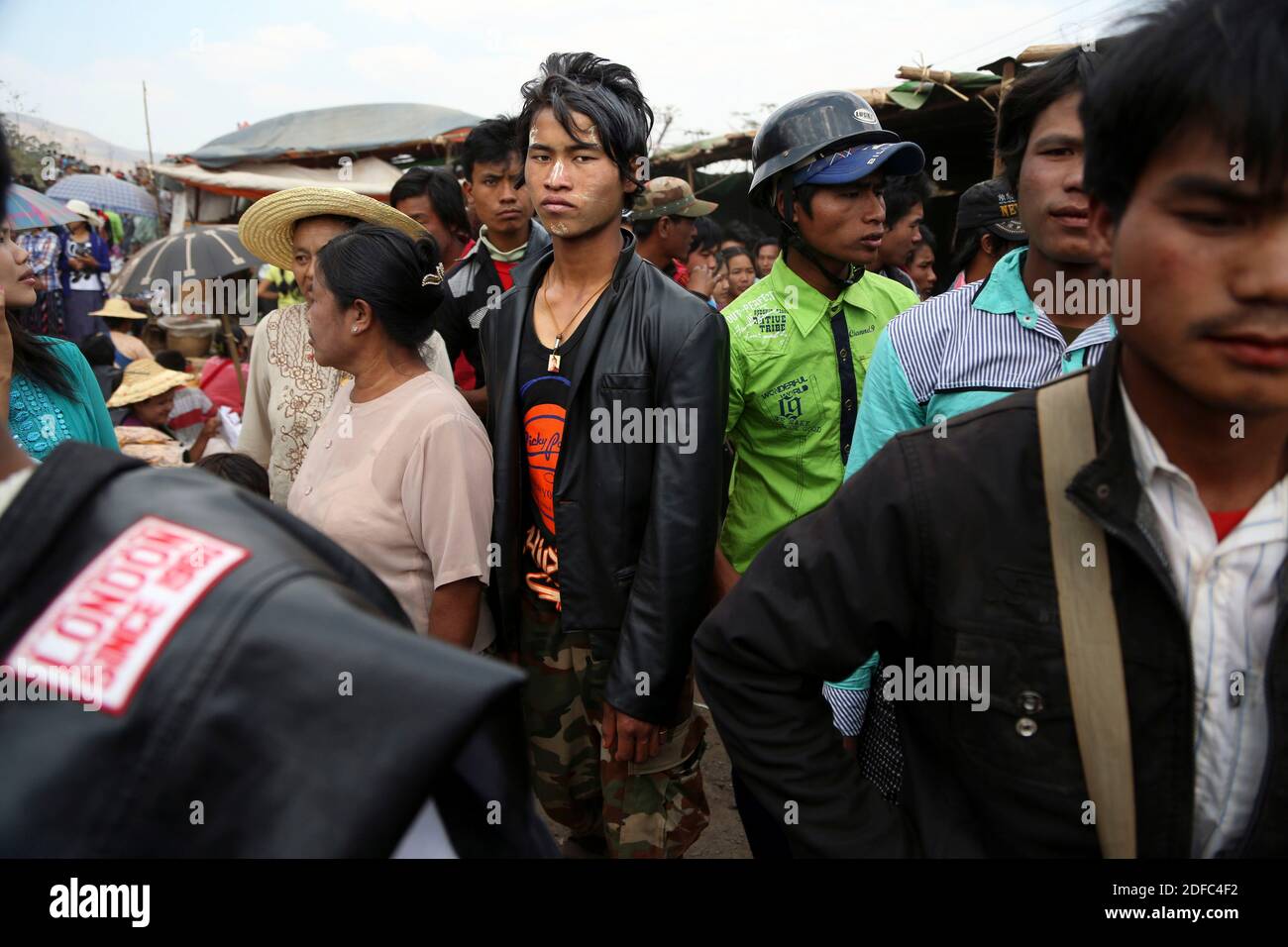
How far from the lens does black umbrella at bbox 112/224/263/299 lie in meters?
8.07

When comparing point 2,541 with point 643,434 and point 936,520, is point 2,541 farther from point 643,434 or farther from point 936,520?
point 643,434

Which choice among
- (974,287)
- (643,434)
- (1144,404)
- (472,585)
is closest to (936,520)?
(1144,404)

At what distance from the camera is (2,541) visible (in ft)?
2.25

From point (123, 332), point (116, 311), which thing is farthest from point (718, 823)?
point (123, 332)

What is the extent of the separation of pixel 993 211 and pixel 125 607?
3.64 metres

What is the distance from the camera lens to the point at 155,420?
223 inches

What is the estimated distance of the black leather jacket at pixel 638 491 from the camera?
2.45 metres

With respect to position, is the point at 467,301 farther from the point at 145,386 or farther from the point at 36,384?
the point at 145,386

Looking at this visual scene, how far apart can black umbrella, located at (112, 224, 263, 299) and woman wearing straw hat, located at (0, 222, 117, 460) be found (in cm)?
577

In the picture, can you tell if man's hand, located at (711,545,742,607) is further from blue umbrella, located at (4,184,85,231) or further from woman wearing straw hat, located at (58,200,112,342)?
woman wearing straw hat, located at (58,200,112,342)

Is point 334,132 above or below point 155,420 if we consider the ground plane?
above

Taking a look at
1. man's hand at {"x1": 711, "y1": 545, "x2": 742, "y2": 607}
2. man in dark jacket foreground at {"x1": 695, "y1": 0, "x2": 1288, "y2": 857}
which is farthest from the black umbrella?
man in dark jacket foreground at {"x1": 695, "y1": 0, "x2": 1288, "y2": 857}

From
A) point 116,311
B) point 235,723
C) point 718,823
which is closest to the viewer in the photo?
point 235,723

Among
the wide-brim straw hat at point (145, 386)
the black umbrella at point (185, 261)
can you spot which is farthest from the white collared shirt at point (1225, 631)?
the black umbrella at point (185, 261)
